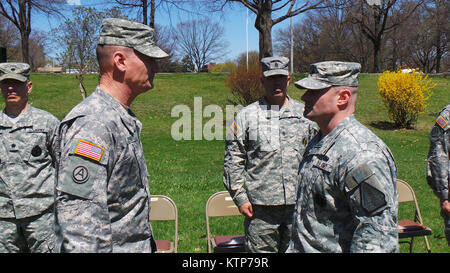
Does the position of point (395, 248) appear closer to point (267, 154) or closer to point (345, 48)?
point (267, 154)

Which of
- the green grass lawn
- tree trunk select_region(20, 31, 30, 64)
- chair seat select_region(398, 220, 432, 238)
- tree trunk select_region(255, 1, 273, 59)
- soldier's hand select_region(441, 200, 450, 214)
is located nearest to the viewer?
soldier's hand select_region(441, 200, 450, 214)

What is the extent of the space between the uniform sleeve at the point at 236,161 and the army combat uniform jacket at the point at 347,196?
1.42 metres

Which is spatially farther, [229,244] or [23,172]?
[229,244]

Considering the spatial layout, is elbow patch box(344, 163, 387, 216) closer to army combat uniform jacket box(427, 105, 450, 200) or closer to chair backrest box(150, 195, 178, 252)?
army combat uniform jacket box(427, 105, 450, 200)

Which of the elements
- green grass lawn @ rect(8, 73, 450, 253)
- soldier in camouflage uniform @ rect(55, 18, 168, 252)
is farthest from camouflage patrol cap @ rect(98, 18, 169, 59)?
green grass lawn @ rect(8, 73, 450, 253)

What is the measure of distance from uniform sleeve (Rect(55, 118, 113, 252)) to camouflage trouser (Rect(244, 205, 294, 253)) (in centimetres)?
204

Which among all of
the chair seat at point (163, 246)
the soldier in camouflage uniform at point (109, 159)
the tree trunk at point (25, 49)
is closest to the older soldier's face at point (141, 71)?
the soldier in camouflage uniform at point (109, 159)

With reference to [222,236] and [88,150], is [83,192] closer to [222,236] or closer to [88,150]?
[88,150]

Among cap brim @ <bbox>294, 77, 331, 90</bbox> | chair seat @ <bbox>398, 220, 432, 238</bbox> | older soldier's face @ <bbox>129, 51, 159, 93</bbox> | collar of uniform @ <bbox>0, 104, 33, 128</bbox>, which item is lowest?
chair seat @ <bbox>398, 220, 432, 238</bbox>

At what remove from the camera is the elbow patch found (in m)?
1.86

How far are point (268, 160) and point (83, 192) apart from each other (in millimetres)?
2219

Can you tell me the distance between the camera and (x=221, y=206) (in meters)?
4.73

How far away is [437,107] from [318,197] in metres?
19.6

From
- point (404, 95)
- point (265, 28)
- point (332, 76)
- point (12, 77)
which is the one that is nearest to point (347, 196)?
point (332, 76)
